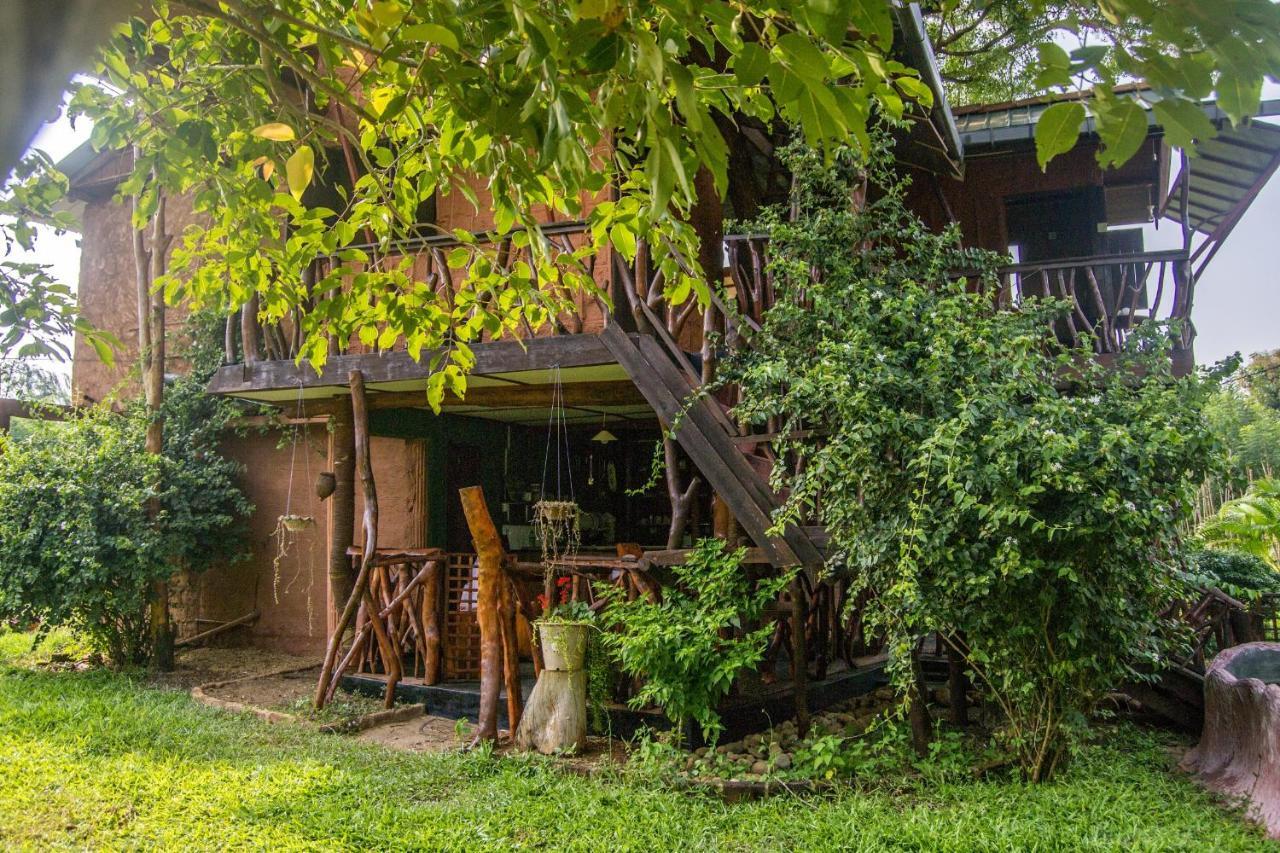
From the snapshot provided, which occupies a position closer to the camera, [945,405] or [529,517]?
[945,405]

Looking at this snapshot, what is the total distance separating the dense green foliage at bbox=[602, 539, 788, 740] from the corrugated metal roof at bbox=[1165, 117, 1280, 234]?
15.8 ft

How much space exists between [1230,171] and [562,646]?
7.75 meters

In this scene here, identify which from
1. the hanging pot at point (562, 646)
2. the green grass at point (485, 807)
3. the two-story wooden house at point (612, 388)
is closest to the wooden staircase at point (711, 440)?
the two-story wooden house at point (612, 388)

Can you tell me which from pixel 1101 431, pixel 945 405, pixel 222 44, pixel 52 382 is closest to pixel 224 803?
pixel 222 44

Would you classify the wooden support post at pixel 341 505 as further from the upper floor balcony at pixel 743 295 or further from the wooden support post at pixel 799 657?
the wooden support post at pixel 799 657

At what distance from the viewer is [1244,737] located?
551 centimetres

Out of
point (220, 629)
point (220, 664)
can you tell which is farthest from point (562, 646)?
point (220, 629)

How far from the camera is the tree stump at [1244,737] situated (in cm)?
505

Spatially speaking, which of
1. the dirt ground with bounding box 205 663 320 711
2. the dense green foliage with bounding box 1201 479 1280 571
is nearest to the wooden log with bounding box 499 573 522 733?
the dirt ground with bounding box 205 663 320 711

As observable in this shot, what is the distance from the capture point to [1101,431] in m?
5.23

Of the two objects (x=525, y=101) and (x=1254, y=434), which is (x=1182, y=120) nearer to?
(x=525, y=101)

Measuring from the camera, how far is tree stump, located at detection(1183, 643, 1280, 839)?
505 cm

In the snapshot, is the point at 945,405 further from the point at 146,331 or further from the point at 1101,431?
the point at 146,331

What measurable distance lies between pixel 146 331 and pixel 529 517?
483 cm
